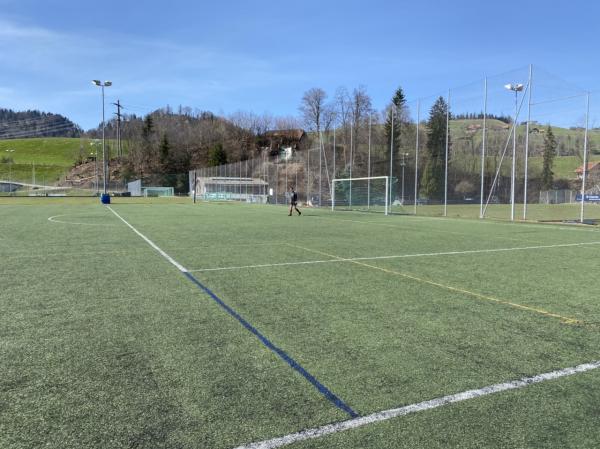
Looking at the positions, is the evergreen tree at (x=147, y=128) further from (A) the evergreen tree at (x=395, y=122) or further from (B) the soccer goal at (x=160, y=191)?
(A) the evergreen tree at (x=395, y=122)

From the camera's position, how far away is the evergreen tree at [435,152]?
26375mm

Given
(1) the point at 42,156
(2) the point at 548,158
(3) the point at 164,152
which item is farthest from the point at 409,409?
(1) the point at 42,156

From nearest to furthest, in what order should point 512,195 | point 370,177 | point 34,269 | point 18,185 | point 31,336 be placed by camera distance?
1. point 31,336
2. point 34,269
3. point 512,195
4. point 370,177
5. point 18,185

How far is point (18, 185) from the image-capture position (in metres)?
93.2

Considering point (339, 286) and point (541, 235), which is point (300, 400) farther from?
point (541, 235)

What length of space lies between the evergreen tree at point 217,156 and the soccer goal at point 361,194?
60.7 m

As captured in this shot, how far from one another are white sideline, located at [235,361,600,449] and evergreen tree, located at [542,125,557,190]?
913 inches

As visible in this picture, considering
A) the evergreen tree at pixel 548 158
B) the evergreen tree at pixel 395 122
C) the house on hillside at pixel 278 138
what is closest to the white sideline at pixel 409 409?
the evergreen tree at pixel 548 158

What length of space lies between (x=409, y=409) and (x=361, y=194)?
2973cm

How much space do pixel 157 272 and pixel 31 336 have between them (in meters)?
3.22

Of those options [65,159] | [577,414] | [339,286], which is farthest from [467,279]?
[65,159]

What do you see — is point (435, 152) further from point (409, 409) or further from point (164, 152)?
point (164, 152)

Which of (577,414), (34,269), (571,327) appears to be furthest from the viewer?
(34,269)

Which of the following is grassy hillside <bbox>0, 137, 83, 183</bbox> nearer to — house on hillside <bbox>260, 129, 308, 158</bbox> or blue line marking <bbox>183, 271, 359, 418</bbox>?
house on hillside <bbox>260, 129, 308, 158</bbox>
